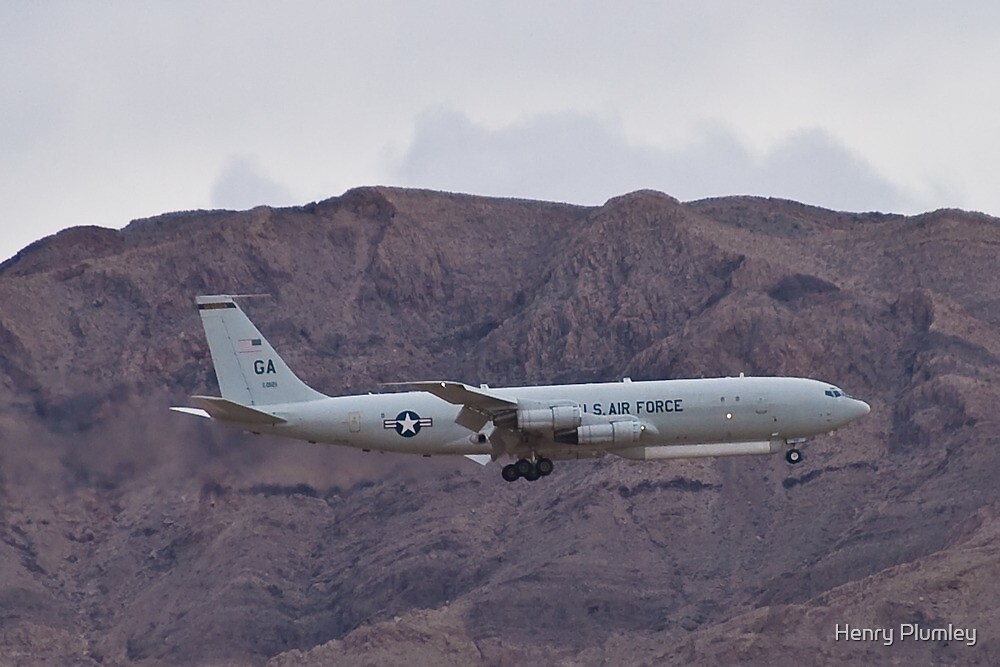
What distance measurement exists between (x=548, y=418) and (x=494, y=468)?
39.8 metres

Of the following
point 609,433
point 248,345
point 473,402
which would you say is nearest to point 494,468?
point 248,345

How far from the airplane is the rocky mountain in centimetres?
1961

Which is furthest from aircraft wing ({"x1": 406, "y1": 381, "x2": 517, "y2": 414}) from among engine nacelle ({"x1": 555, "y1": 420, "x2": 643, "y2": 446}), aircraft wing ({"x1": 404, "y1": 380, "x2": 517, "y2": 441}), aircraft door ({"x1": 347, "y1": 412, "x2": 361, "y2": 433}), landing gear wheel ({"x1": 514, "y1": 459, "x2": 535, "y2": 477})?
aircraft door ({"x1": 347, "y1": 412, "x2": 361, "y2": 433})

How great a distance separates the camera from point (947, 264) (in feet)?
410

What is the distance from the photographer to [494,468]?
11288 cm

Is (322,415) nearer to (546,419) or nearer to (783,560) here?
(546,419)

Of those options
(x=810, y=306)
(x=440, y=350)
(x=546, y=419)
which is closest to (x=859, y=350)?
(x=810, y=306)

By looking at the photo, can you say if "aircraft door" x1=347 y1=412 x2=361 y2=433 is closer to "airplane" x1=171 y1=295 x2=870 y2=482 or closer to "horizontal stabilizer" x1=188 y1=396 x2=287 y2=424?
"airplane" x1=171 y1=295 x2=870 y2=482

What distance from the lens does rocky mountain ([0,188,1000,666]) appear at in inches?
3962

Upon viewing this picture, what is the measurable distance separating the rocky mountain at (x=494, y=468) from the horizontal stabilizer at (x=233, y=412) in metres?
21.8

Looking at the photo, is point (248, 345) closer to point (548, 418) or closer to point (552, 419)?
point (548, 418)

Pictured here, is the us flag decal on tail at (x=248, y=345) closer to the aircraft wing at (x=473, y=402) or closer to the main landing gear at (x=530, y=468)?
the aircraft wing at (x=473, y=402)

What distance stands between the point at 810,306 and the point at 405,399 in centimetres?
4948

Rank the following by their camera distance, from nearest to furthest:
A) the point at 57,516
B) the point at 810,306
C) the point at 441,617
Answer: the point at 441,617 → the point at 57,516 → the point at 810,306
